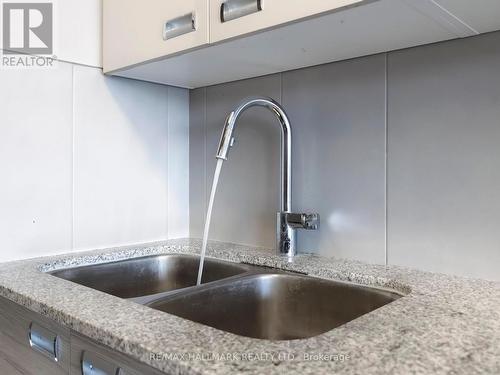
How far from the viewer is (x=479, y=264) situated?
0.92 metres

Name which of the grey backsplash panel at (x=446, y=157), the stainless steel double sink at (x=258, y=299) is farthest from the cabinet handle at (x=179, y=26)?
the stainless steel double sink at (x=258, y=299)

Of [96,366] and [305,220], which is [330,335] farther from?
[305,220]

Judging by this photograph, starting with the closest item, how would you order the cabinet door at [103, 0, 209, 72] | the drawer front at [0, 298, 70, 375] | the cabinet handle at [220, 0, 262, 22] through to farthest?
the drawer front at [0, 298, 70, 375] < the cabinet handle at [220, 0, 262, 22] < the cabinet door at [103, 0, 209, 72]

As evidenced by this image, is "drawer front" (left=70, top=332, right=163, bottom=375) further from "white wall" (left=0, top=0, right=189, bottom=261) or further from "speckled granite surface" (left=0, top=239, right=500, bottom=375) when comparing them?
"white wall" (left=0, top=0, right=189, bottom=261)

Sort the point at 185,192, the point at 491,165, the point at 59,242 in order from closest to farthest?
the point at 491,165, the point at 59,242, the point at 185,192

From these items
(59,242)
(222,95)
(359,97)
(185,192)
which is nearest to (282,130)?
(359,97)

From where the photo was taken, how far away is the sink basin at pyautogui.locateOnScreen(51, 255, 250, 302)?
45.5 inches

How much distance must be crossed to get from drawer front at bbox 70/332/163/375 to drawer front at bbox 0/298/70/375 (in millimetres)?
32

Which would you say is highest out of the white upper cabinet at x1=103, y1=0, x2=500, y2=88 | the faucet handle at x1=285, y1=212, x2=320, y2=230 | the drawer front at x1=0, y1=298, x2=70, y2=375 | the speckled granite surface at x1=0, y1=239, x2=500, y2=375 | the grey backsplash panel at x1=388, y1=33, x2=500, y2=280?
the white upper cabinet at x1=103, y1=0, x2=500, y2=88

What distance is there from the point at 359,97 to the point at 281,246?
450mm

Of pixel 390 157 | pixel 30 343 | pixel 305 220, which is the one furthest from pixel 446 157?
pixel 30 343

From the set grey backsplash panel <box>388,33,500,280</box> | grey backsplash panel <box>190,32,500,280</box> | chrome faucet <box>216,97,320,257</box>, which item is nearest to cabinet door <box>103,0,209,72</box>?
chrome faucet <box>216,97,320,257</box>

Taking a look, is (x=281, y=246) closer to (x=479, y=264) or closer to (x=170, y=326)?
(x=479, y=264)

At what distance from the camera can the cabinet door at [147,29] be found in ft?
3.32
